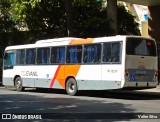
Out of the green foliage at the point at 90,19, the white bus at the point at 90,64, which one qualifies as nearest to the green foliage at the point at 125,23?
the green foliage at the point at 90,19

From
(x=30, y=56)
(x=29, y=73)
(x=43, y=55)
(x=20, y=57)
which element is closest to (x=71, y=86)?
(x=43, y=55)

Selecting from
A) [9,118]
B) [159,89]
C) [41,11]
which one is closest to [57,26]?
[41,11]

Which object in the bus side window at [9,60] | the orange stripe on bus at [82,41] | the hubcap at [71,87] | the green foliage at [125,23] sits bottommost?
the hubcap at [71,87]

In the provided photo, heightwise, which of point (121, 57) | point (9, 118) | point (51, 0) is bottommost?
point (9, 118)

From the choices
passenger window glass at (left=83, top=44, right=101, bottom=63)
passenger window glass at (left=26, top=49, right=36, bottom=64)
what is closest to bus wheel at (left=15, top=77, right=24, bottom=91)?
passenger window glass at (left=26, top=49, right=36, bottom=64)

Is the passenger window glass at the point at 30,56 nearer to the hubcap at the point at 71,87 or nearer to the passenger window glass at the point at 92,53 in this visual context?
the hubcap at the point at 71,87

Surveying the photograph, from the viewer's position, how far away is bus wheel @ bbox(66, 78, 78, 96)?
21727mm

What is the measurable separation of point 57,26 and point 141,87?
50.7ft

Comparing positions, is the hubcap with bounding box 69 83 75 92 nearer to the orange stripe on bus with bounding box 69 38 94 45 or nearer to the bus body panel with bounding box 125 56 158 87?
the orange stripe on bus with bounding box 69 38 94 45

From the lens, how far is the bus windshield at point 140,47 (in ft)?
63.4

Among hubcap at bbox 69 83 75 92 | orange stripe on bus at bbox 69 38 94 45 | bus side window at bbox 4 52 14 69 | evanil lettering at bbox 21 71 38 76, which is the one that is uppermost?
orange stripe on bus at bbox 69 38 94 45

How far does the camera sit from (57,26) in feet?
112

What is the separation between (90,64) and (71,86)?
199cm

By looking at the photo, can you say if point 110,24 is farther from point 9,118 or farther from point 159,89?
point 9,118
